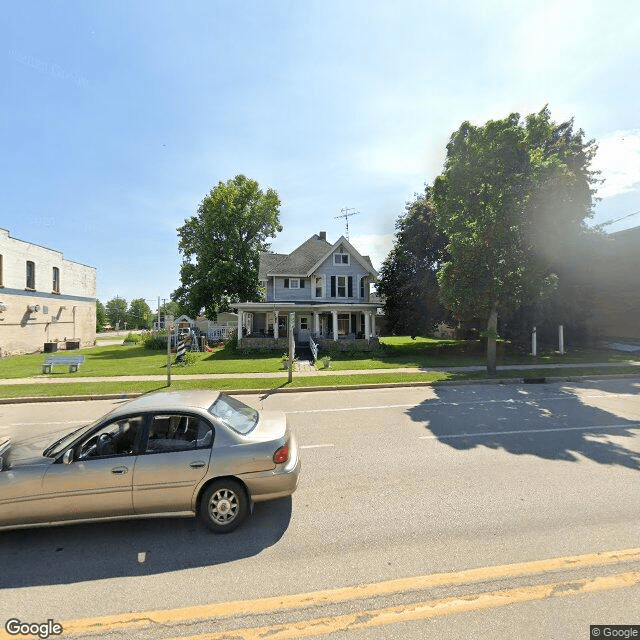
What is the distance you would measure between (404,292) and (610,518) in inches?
957

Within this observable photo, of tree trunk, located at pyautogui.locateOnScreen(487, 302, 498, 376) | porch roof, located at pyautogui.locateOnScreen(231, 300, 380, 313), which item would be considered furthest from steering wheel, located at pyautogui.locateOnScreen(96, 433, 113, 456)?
porch roof, located at pyautogui.locateOnScreen(231, 300, 380, 313)

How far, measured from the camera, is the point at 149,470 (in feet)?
13.0

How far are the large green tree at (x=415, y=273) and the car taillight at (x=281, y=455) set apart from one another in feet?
75.4

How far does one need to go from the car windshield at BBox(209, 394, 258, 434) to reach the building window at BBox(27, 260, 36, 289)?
31.9m

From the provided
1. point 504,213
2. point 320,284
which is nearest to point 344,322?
point 320,284

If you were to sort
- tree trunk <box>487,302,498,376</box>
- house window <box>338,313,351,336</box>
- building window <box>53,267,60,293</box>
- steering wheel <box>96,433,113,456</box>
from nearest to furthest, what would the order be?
steering wheel <box>96,433,113,456</box>, tree trunk <box>487,302,498,376</box>, house window <box>338,313,351,336</box>, building window <box>53,267,60,293</box>

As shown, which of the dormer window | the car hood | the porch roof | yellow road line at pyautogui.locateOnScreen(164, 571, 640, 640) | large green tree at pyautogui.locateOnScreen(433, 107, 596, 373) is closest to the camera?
yellow road line at pyautogui.locateOnScreen(164, 571, 640, 640)

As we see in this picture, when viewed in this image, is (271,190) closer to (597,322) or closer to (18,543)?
(597,322)

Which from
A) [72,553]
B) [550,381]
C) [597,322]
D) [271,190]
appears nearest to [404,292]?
[550,381]

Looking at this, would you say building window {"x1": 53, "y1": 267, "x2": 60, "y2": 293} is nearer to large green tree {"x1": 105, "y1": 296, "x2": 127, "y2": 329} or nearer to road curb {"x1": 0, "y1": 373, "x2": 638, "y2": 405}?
road curb {"x1": 0, "y1": 373, "x2": 638, "y2": 405}

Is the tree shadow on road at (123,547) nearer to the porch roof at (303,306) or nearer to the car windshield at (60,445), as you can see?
the car windshield at (60,445)

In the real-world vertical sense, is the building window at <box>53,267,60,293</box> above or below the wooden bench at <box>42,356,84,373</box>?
above

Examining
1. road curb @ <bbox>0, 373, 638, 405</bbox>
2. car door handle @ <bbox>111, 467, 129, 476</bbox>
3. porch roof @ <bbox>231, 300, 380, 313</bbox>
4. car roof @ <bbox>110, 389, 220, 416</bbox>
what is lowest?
road curb @ <bbox>0, 373, 638, 405</bbox>

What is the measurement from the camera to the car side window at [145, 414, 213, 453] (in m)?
4.14
